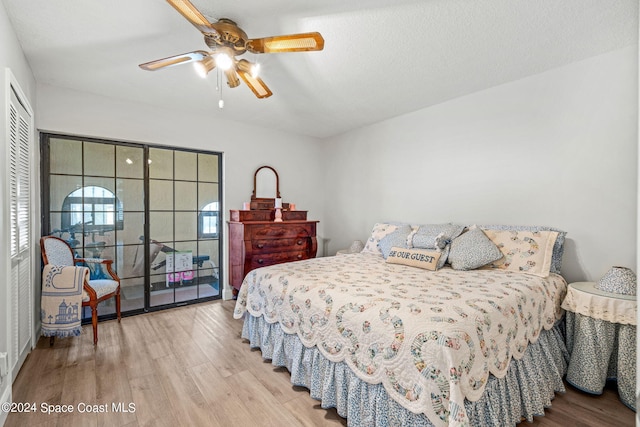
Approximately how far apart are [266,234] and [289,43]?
8.08ft

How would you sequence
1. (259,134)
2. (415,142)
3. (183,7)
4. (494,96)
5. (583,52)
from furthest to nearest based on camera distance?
(259,134) → (415,142) → (494,96) → (583,52) → (183,7)

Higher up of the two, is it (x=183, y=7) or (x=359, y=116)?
(x=359, y=116)

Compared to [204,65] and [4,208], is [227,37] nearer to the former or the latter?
[204,65]

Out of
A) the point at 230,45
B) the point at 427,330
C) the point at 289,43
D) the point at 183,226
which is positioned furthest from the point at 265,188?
the point at 427,330

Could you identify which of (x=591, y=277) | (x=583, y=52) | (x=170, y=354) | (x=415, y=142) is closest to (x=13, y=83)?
(x=170, y=354)

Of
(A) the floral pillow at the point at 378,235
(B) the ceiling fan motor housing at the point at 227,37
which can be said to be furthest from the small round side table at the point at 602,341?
(B) the ceiling fan motor housing at the point at 227,37

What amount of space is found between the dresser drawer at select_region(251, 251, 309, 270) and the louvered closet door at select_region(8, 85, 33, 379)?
79.3 inches

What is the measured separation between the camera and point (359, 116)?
12.1 ft

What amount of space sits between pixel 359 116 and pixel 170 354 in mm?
3331

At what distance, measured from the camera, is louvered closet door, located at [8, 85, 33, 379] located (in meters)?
1.96

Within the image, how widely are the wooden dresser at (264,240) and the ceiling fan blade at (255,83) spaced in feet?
5.55

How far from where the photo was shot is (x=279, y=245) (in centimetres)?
383

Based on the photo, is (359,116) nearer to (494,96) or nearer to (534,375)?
(494,96)

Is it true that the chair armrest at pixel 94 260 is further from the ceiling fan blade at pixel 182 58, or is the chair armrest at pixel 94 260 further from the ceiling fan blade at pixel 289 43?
the ceiling fan blade at pixel 289 43
